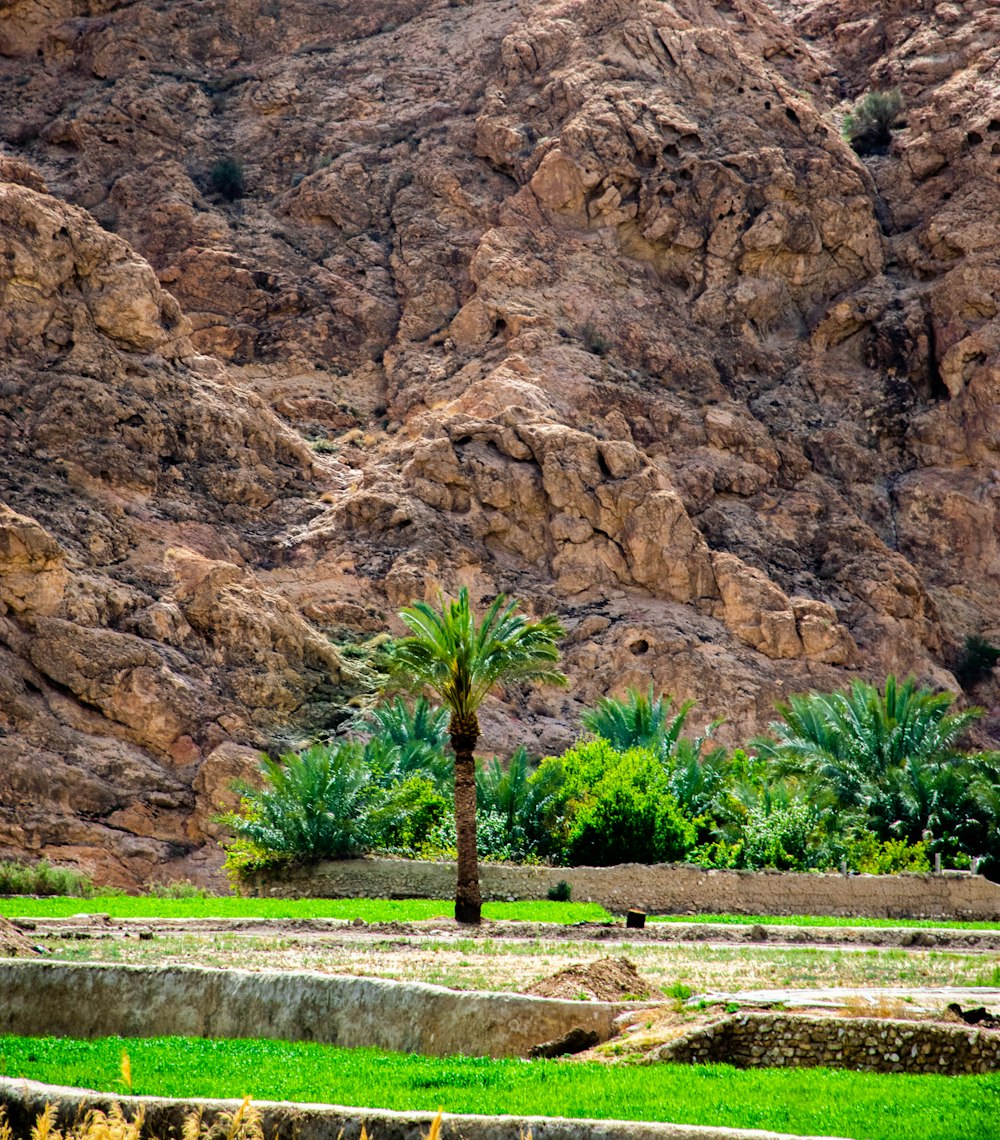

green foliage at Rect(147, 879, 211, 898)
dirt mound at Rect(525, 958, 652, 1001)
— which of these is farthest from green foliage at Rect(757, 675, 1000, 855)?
dirt mound at Rect(525, 958, 652, 1001)

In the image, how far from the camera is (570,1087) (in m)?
8.67

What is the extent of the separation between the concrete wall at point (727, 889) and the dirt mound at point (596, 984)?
1425 cm

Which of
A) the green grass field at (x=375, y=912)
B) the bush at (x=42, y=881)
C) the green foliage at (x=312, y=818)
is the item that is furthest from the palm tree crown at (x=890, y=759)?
the bush at (x=42, y=881)

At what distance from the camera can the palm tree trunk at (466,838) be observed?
22422mm

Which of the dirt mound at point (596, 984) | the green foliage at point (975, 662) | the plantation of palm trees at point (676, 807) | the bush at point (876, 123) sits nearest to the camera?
the dirt mound at point (596, 984)

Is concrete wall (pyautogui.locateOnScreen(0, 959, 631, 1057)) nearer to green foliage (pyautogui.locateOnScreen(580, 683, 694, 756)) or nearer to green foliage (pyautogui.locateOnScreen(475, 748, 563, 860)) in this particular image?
green foliage (pyautogui.locateOnScreen(475, 748, 563, 860))

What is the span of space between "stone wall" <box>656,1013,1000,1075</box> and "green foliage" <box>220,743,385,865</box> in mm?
20105

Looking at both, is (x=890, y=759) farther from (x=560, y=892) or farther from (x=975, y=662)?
(x=975, y=662)

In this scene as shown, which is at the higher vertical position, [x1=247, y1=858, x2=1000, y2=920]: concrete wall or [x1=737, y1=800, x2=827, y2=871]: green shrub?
[x1=737, y1=800, x2=827, y2=871]: green shrub

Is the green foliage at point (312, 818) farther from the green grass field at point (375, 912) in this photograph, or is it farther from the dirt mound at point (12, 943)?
the dirt mound at point (12, 943)

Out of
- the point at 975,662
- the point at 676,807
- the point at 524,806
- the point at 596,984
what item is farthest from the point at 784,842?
the point at 975,662

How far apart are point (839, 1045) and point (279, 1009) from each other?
5010 mm

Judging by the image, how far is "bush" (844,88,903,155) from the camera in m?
68.5

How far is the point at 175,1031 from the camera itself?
40.9ft
